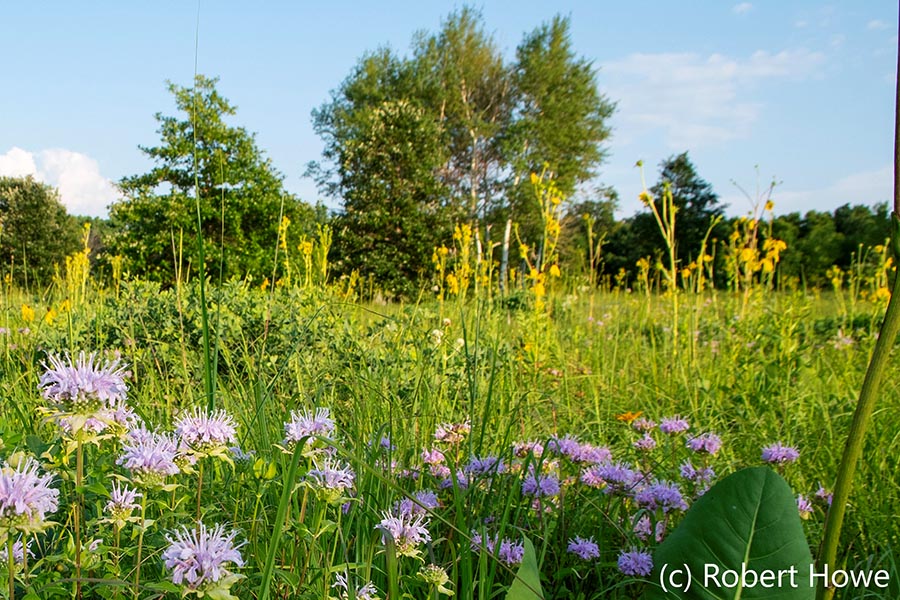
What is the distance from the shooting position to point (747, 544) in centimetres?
83

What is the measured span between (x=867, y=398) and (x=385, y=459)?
1.06 meters

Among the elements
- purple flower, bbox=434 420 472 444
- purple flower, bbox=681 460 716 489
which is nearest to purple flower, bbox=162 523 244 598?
purple flower, bbox=434 420 472 444

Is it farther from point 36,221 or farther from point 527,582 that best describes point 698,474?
point 36,221

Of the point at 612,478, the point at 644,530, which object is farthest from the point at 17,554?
the point at 644,530

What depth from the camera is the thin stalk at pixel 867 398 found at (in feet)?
1.45

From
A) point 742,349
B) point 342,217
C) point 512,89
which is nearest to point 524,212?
point 512,89

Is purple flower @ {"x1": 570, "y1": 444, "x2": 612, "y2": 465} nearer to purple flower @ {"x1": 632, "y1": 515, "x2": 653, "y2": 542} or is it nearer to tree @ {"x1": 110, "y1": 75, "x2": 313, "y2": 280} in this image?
purple flower @ {"x1": 632, "y1": 515, "x2": 653, "y2": 542}

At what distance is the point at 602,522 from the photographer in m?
1.44

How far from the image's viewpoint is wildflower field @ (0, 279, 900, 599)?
772mm

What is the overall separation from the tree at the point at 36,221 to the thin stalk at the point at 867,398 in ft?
65.9

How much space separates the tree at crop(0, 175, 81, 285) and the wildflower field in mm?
17392

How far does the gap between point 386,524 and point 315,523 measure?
94 millimetres

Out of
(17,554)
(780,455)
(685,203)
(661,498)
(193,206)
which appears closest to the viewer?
(17,554)

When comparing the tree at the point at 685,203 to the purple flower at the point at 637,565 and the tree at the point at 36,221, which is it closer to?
the tree at the point at 36,221
